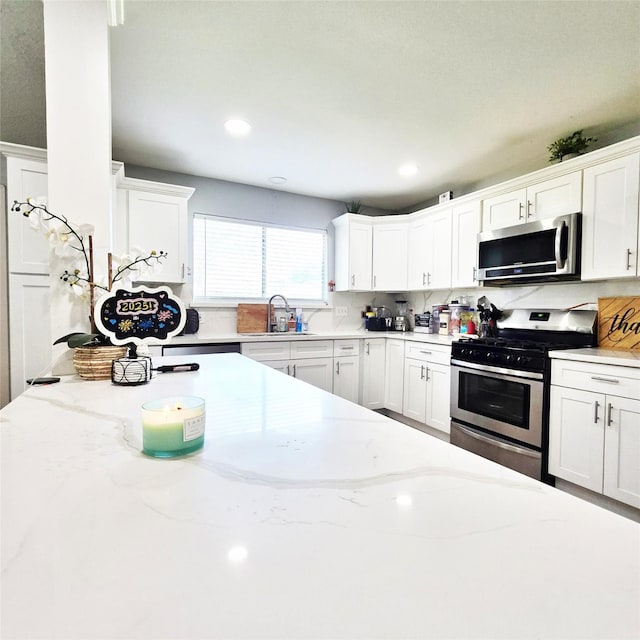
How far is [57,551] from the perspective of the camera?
1.32 ft

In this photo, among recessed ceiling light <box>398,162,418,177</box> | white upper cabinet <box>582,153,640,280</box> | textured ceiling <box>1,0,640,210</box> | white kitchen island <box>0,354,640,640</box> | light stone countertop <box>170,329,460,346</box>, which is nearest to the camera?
white kitchen island <box>0,354,640,640</box>

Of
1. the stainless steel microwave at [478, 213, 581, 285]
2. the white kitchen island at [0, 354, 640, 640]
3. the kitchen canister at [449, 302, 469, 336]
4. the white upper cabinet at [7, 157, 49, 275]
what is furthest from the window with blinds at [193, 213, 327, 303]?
the white kitchen island at [0, 354, 640, 640]

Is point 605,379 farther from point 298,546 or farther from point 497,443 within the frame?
point 298,546

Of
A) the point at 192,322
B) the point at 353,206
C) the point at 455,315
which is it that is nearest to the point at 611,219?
the point at 455,315

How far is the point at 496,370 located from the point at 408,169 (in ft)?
6.32

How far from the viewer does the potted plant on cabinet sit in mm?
1276

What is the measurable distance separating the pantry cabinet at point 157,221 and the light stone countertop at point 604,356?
9.61 ft

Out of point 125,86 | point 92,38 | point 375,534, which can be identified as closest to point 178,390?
point 375,534

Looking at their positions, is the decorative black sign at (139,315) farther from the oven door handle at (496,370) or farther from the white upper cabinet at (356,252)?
the white upper cabinet at (356,252)

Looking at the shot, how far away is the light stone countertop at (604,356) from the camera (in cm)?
193

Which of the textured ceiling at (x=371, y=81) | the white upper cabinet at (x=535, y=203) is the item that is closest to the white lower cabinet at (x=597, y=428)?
the white upper cabinet at (x=535, y=203)

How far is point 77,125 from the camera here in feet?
4.90

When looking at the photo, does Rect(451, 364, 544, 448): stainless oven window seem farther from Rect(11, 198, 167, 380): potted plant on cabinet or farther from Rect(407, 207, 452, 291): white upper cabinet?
Rect(11, 198, 167, 380): potted plant on cabinet

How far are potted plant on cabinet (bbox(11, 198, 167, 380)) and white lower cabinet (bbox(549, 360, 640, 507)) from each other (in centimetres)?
239
